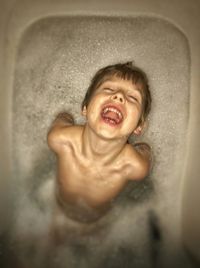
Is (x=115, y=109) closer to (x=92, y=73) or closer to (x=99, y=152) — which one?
(x=99, y=152)

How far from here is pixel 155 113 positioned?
4.69ft

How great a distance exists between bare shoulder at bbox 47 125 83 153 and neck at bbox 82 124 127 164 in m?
0.03

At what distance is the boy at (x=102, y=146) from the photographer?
3.78 ft

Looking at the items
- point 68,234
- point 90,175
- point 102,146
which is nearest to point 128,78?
point 102,146

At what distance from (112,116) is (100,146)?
0.45 feet

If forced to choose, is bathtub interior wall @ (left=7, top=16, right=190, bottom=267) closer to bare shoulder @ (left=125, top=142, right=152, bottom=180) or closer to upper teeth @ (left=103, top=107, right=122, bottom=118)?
bare shoulder @ (left=125, top=142, right=152, bottom=180)

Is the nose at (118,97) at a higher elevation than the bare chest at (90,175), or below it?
higher

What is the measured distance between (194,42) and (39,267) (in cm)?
91

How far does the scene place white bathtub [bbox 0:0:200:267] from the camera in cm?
140

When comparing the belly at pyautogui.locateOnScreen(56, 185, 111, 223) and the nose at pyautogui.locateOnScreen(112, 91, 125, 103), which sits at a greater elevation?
the nose at pyautogui.locateOnScreen(112, 91, 125, 103)

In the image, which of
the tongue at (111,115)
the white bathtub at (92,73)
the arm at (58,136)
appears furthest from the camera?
the white bathtub at (92,73)

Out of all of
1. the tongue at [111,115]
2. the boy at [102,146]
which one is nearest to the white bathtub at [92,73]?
the boy at [102,146]

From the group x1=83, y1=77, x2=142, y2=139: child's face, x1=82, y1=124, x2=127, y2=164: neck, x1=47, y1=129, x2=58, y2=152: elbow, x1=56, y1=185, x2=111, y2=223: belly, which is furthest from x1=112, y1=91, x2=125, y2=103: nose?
x1=56, y1=185, x2=111, y2=223: belly

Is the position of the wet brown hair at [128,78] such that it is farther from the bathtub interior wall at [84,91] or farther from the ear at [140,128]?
the bathtub interior wall at [84,91]
